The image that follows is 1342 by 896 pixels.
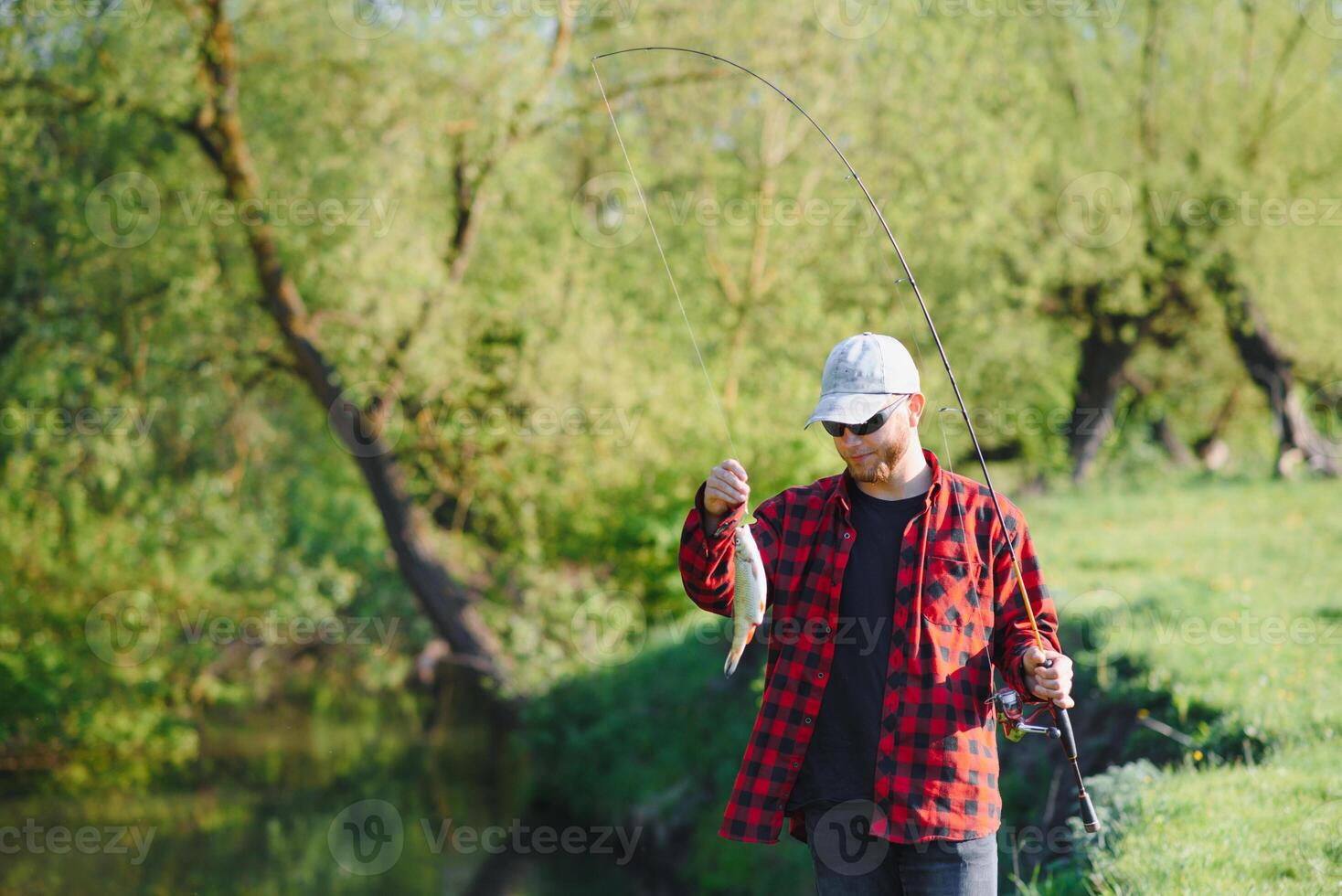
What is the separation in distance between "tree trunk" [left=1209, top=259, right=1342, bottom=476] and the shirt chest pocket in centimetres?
1494

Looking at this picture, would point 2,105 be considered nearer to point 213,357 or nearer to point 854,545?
point 213,357

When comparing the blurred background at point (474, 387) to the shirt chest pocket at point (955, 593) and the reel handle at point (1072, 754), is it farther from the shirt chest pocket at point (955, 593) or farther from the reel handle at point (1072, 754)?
the shirt chest pocket at point (955, 593)

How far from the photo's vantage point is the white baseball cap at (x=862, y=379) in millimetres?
3145

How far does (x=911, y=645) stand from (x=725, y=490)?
0.58 m

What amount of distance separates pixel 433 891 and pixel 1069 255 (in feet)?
42.9

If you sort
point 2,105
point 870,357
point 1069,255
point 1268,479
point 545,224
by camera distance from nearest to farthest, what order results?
point 870,357, point 2,105, point 545,224, point 1268,479, point 1069,255

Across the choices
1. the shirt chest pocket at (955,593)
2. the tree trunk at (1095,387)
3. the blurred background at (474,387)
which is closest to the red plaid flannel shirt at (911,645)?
the shirt chest pocket at (955,593)

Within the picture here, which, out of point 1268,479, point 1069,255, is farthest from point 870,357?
point 1069,255

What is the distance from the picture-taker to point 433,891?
412 inches

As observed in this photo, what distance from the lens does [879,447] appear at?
3209 millimetres

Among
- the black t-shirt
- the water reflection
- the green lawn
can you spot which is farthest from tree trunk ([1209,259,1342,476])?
the black t-shirt

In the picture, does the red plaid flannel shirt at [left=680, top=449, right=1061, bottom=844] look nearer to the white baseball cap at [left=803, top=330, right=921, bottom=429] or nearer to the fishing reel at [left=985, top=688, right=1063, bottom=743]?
the fishing reel at [left=985, top=688, right=1063, bottom=743]

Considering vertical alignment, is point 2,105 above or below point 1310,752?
above

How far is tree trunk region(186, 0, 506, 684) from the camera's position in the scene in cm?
→ 1280
